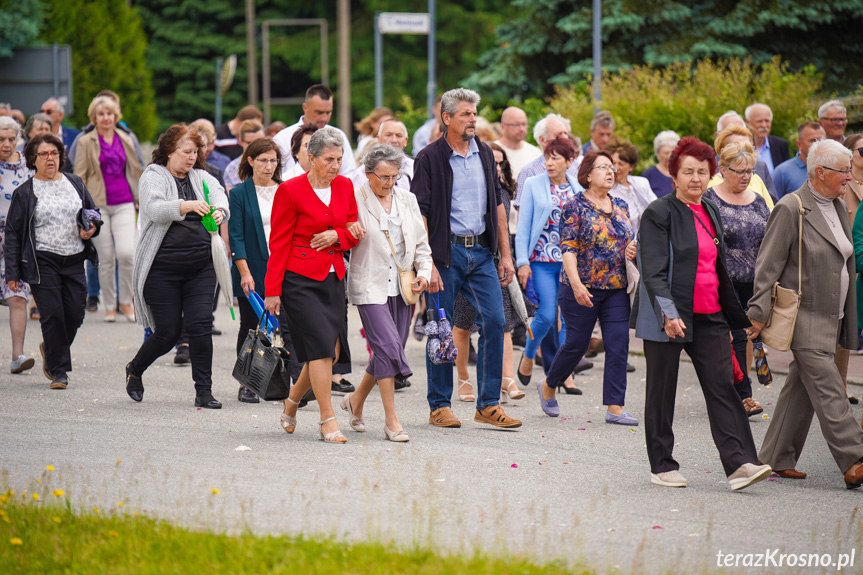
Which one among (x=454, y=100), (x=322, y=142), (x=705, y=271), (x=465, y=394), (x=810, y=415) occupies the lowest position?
(x=465, y=394)

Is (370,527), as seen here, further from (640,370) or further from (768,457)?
(640,370)

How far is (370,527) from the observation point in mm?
5355

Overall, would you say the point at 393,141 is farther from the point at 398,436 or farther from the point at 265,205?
the point at 398,436

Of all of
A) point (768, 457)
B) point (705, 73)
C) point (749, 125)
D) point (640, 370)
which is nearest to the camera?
point (768, 457)

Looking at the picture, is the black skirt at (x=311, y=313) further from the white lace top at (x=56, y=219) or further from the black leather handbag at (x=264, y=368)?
the white lace top at (x=56, y=219)

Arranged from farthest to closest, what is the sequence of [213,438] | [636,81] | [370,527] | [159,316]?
[636,81] → [159,316] → [213,438] → [370,527]

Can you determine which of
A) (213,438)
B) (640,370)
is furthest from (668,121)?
(213,438)

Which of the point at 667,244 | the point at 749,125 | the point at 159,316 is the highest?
the point at 749,125

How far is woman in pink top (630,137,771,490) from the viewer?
6.60m

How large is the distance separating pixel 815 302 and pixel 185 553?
3.97 meters

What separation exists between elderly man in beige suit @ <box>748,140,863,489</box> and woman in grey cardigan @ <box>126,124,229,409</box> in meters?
4.25

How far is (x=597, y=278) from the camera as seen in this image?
28.8ft

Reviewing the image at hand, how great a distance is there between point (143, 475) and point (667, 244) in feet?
10.7

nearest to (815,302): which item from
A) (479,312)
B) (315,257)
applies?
(479,312)
